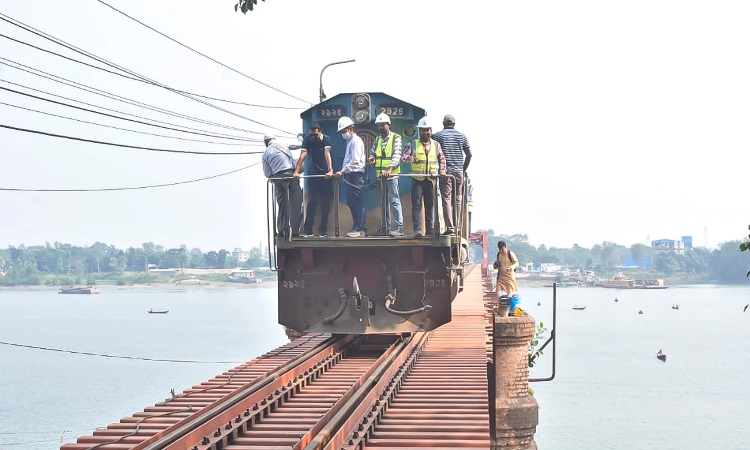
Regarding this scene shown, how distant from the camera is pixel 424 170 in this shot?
49.0 ft

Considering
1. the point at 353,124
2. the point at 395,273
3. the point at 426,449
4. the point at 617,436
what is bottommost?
the point at 617,436

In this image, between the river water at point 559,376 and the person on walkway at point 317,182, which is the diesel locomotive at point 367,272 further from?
the river water at point 559,376

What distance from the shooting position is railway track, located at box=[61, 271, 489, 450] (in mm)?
8578

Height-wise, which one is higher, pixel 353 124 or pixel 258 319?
pixel 353 124

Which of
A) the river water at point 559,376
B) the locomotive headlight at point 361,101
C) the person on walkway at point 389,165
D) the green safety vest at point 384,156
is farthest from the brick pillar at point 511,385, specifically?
the river water at point 559,376

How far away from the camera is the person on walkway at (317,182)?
15.4 metres

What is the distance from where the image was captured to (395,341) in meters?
17.2

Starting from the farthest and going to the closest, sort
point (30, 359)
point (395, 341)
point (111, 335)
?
point (111, 335)
point (30, 359)
point (395, 341)

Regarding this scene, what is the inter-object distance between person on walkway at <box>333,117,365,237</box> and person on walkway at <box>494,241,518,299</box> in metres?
2.89

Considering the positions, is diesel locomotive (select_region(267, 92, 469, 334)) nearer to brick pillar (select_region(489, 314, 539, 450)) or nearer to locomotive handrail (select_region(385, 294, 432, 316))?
locomotive handrail (select_region(385, 294, 432, 316))

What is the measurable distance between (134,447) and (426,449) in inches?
103

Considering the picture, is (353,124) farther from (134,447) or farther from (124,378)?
(124,378)

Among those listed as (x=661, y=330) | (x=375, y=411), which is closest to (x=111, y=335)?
(x=661, y=330)

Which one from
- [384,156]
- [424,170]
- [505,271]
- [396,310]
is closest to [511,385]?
[396,310]
